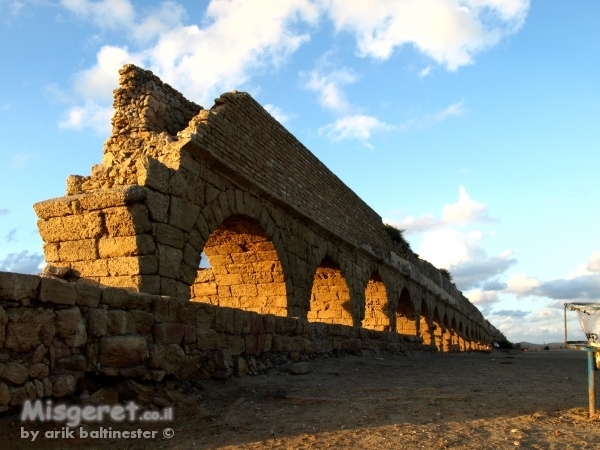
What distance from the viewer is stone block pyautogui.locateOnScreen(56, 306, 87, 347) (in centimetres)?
451

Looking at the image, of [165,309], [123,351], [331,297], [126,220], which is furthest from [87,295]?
[331,297]

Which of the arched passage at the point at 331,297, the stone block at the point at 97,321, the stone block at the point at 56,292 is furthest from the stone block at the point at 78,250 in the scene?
the arched passage at the point at 331,297

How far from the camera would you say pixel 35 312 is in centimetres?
434

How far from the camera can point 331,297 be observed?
1477cm

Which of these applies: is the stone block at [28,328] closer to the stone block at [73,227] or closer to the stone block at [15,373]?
the stone block at [15,373]

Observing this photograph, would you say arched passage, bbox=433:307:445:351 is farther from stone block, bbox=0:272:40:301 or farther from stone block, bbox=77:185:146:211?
stone block, bbox=0:272:40:301

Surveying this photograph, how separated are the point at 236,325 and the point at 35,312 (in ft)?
9.37

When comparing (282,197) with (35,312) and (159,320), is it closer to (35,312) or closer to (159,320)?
(159,320)

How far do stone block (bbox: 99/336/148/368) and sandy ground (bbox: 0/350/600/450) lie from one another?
0.53 meters

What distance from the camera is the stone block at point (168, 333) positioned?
18.0ft

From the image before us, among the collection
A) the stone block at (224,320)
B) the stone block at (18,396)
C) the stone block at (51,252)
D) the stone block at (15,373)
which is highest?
the stone block at (51,252)

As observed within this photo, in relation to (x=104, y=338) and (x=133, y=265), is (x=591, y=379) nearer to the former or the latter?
(x=104, y=338)

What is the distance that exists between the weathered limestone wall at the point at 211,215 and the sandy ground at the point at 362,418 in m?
1.59

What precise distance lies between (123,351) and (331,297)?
1009cm
